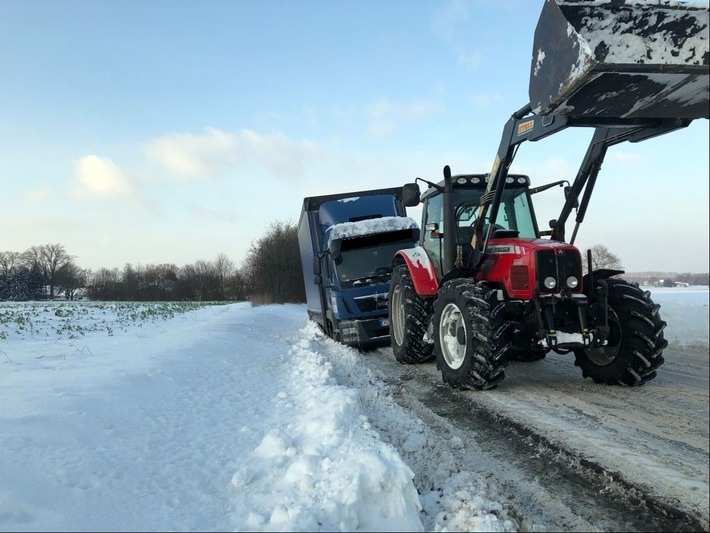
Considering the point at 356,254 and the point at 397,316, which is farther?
the point at 356,254

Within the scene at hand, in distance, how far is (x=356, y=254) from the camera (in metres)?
9.59

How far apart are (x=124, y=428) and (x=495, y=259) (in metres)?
3.93

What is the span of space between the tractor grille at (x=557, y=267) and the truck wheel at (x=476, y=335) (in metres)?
0.49

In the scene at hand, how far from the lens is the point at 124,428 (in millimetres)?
3127

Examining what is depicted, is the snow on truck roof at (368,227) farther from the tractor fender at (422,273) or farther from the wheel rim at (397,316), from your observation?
the tractor fender at (422,273)

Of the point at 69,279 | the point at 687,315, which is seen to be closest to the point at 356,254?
the point at 687,315

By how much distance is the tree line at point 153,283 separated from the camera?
27791 millimetres

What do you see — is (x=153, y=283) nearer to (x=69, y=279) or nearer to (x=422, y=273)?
(x=69, y=279)

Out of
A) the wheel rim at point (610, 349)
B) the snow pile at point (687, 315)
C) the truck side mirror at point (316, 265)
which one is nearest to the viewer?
the snow pile at point (687, 315)

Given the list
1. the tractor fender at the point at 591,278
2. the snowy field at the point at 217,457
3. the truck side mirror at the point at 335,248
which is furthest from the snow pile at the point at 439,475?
the truck side mirror at the point at 335,248

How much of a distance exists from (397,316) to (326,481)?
Result: 4966 millimetres

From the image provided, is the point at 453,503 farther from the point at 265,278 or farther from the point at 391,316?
the point at 265,278

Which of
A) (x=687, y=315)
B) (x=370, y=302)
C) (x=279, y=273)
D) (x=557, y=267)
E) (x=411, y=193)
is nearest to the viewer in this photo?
(x=687, y=315)

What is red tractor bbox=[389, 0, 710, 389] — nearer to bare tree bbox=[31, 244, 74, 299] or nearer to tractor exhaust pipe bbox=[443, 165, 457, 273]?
tractor exhaust pipe bbox=[443, 165, 457, 273]
